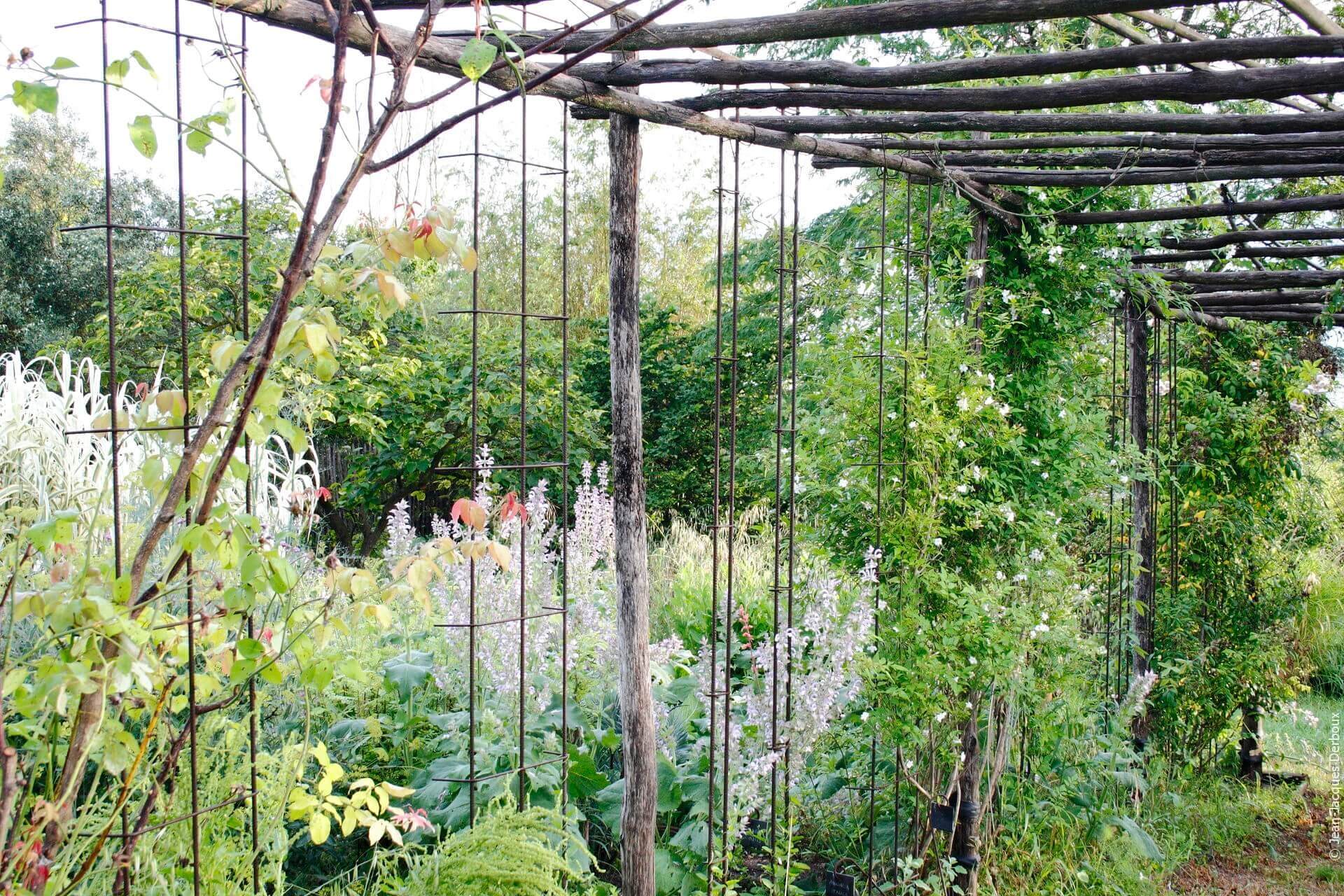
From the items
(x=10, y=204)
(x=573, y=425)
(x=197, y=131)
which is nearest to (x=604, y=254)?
(x=573, y=425)

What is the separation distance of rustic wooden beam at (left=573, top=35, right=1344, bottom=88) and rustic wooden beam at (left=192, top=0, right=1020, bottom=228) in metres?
0.06

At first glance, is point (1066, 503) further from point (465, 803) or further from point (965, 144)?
point (465, 803)

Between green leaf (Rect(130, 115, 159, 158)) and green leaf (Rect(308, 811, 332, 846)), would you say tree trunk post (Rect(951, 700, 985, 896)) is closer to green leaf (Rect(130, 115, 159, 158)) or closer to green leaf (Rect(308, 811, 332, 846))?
green leaf (Rect(308, 811, 332, 846))

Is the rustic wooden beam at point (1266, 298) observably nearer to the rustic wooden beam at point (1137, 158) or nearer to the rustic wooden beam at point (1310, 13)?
the rustic wooden beam at point (1137, 158)

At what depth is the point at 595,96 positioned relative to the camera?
7.07 feet

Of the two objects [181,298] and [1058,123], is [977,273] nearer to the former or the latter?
[1058,123]

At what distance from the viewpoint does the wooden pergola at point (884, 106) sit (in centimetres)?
197

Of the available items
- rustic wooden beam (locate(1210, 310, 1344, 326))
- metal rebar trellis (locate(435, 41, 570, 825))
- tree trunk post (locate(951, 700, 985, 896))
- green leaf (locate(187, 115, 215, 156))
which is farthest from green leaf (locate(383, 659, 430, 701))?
rustic wooden beam (locate(1210, 310, 1344, 326))

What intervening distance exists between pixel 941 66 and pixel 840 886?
232 cm

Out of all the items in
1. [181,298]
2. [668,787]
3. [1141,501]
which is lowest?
[668,787]

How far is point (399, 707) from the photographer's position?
3145 mm

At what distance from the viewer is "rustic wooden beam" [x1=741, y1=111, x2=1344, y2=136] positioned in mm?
2590

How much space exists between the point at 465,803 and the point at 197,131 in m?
1.87

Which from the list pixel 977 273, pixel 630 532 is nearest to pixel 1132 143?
pixel 977 273
